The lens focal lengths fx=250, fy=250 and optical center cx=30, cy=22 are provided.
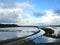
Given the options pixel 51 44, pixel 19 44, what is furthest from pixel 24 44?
pixel 51 44

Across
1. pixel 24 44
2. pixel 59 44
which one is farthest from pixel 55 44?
pixel 24 44

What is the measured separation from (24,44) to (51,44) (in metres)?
2.83

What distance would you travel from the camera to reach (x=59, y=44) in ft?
85.8

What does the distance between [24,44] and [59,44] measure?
3.75 metres

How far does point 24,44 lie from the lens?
2523 centimetres

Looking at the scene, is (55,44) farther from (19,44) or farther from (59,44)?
(19,44)

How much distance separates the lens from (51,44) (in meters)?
25.8

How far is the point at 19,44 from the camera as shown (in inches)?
970

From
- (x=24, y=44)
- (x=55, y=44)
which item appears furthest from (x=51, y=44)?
(x=24, y=44)

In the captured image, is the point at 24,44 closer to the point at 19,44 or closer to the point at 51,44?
the point at 19,44

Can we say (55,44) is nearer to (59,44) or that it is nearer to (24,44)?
(59,44)

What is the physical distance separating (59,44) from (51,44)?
92 centimetres

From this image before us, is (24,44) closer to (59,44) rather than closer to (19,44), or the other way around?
(19,44)

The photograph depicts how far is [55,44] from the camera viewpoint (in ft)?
85.3
